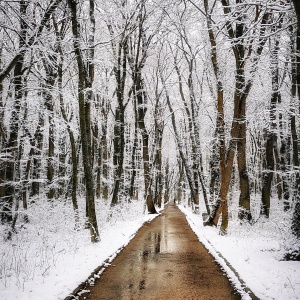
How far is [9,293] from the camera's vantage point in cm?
525

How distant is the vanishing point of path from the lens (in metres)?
5.64

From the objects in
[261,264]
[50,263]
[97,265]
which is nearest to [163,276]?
[97,265]

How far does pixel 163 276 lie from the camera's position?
6.82m

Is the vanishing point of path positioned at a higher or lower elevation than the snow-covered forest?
lower

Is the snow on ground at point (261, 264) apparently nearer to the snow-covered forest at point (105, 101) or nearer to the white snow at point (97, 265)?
the white snow at point (97, 265)

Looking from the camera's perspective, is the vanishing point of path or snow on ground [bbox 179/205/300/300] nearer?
snow on ground [bbox 179/205/300/300]

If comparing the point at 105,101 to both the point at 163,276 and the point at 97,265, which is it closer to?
the point at 97,265

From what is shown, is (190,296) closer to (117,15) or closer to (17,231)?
(17,231)

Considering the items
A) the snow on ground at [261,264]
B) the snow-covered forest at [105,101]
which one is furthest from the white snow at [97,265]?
the snow-covered forest at [105,101]

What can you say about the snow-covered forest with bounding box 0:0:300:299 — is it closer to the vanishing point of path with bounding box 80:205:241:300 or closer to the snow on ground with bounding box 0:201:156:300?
the snow on ground with bounding box 0:201:156:300

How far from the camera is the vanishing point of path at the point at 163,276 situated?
5.64 metres

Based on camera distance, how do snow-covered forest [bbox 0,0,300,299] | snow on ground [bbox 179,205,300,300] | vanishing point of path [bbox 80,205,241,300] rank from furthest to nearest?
snow-covered forest [bbox 0,0,300,299] < vanishing point of path [bbox 80,205,241,300] < snow on ground [bbox 179,205,300,300]

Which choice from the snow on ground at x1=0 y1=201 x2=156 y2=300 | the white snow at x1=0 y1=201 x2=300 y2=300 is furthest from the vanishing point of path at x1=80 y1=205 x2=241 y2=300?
the snow on ground at x1=0 y1=201 x2=156 y2=300

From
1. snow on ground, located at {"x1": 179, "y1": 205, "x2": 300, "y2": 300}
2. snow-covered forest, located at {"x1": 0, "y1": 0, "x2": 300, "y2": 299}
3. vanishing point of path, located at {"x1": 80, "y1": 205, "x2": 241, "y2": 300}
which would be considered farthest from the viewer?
snow-covered forest, located at {"x1": 0, "y1": 0, "x2": 300, "y2": 299}
